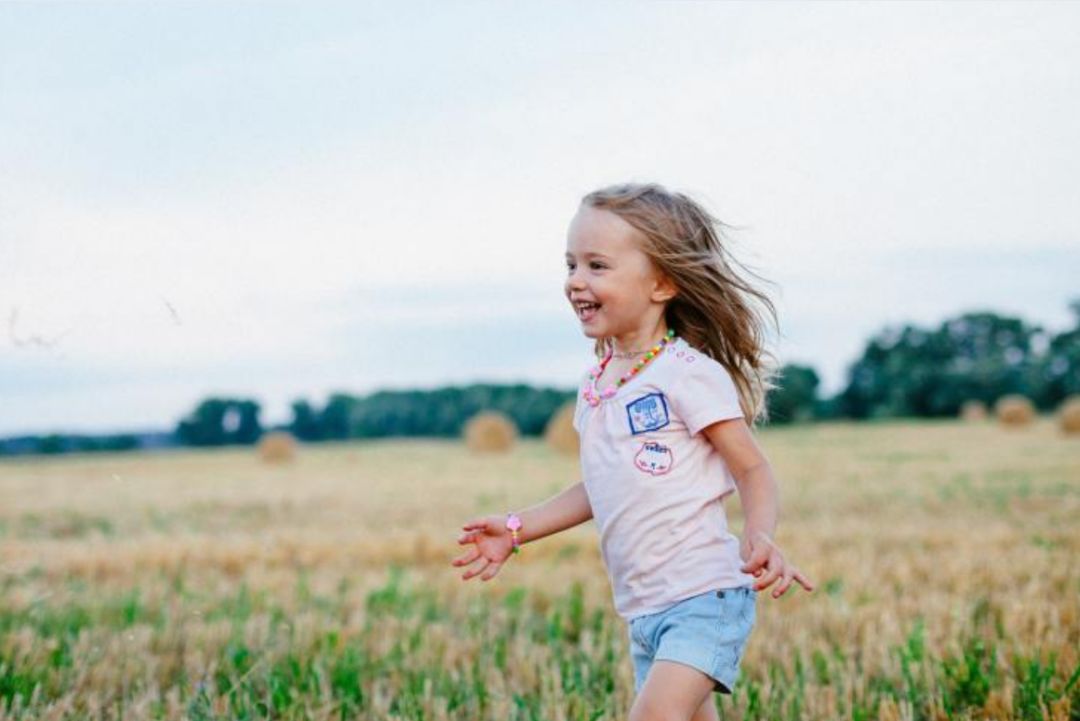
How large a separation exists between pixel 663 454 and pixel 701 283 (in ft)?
1.59

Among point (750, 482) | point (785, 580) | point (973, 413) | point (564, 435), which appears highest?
point (750, 482)

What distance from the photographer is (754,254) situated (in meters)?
3.44

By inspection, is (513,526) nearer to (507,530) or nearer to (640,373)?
(507,530)

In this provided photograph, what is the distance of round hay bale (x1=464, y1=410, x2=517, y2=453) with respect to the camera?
29547mm

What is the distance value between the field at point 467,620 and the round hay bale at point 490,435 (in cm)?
1759

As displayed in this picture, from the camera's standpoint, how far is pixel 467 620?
532cm

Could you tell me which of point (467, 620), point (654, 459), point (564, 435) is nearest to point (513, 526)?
point (654, 459)

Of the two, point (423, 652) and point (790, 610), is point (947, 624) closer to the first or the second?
point (790, 610)

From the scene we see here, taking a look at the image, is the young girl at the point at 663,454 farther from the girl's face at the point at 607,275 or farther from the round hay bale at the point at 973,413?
the round hay bale at the point at 973,413

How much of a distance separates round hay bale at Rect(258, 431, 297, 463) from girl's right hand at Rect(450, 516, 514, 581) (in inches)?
1041

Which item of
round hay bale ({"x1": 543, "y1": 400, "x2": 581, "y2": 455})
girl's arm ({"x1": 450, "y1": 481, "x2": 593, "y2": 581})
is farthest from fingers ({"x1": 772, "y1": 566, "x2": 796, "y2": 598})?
round hay bale ({"x1": 543, "y1": 400, "x2": 581, "y2": 455})

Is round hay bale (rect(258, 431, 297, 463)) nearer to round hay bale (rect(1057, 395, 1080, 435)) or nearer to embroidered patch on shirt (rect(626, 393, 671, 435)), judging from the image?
round hay bale (rect(1057, 395, 1080, 435))

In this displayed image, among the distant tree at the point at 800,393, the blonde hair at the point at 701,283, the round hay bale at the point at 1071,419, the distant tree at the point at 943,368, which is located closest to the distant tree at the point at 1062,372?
the distant tree at the point at 943,368

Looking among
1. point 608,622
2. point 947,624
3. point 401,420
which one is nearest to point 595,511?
point 608,622
